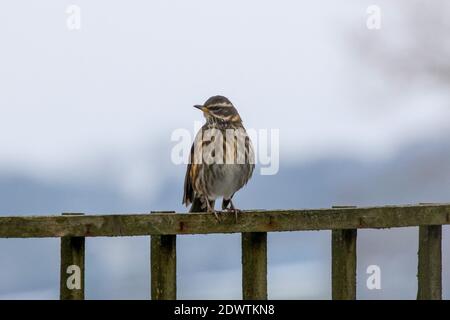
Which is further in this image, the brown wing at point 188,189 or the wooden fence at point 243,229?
the brown wing at point 188,189

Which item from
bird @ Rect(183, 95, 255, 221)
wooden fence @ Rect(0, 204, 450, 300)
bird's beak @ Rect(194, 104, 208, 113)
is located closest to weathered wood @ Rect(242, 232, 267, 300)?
wooden fence @ Rect(0, 204, 450, 300)

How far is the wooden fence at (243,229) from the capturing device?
7918 mm

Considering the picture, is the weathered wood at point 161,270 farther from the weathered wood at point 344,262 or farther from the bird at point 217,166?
the weathered wood at point 344,262

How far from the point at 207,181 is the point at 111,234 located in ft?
5.58

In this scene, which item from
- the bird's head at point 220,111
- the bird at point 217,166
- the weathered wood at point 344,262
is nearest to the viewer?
the weathered wood at point 344,262

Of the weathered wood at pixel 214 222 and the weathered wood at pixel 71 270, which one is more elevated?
the weathered wood at pixel 214 222

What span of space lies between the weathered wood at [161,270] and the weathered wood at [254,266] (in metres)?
0.60

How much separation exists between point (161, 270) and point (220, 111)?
7.23 ft

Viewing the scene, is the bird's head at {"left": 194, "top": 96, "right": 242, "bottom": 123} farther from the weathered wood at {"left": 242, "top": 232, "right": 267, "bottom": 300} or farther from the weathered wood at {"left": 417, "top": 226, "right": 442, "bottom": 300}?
the weathered wood at {"left": 417, "top": 226, "right": 442, "bottom": 300}

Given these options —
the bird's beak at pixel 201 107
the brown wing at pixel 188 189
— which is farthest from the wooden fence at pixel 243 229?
the bird's beak at pixel 201 107

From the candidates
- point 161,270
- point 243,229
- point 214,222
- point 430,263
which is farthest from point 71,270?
point 430,263

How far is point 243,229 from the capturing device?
8336 mm
